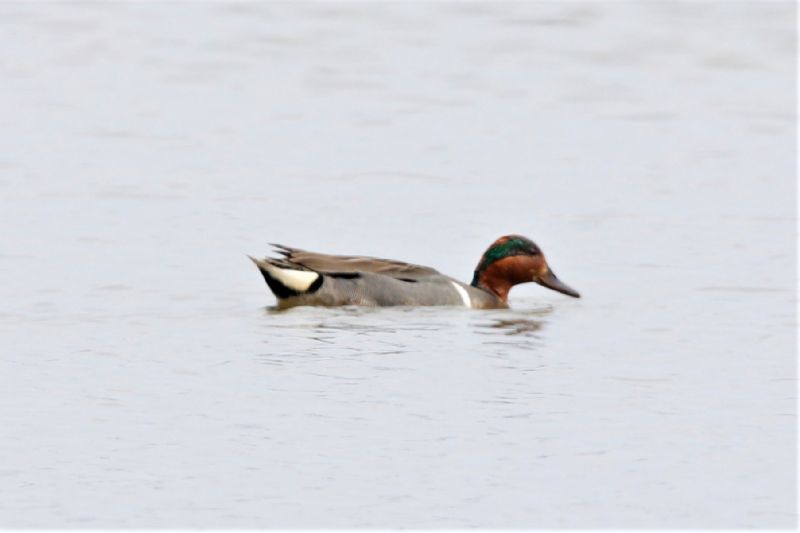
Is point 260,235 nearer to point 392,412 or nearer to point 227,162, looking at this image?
point 227,162

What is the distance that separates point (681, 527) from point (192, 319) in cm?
477

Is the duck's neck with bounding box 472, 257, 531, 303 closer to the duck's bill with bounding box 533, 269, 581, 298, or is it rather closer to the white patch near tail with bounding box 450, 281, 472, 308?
the duck's bill with bounding box 533, 269, 581, 298

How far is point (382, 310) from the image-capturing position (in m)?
12.9

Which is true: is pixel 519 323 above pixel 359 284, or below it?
below

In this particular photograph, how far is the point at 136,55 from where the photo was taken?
74.9 feet

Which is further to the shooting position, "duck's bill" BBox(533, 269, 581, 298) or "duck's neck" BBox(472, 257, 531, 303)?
"duck's neck" BBox(472, 257, 531, 303)

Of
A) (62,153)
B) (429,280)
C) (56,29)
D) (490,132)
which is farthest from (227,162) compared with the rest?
(56,29)

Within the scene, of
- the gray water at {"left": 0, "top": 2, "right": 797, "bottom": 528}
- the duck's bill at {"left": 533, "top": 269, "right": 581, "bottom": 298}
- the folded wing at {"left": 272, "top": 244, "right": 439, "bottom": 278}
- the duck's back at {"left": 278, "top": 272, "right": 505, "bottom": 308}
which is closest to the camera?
the gray water at {"left": 0, "top": 2, "right": 797, "bottom": 528}

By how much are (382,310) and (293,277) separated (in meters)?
0.60

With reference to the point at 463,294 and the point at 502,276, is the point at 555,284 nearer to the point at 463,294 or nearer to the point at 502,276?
the point at 502,276

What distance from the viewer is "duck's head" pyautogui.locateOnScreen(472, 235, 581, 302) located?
13.7 metres

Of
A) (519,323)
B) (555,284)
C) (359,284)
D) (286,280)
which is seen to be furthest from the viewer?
(555,284)

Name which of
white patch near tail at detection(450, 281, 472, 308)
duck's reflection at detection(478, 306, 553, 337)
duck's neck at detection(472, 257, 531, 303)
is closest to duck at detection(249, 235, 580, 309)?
white patch near tail at detection(450, 281, 472, 308)

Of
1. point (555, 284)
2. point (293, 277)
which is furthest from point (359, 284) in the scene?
point (555, 284)
